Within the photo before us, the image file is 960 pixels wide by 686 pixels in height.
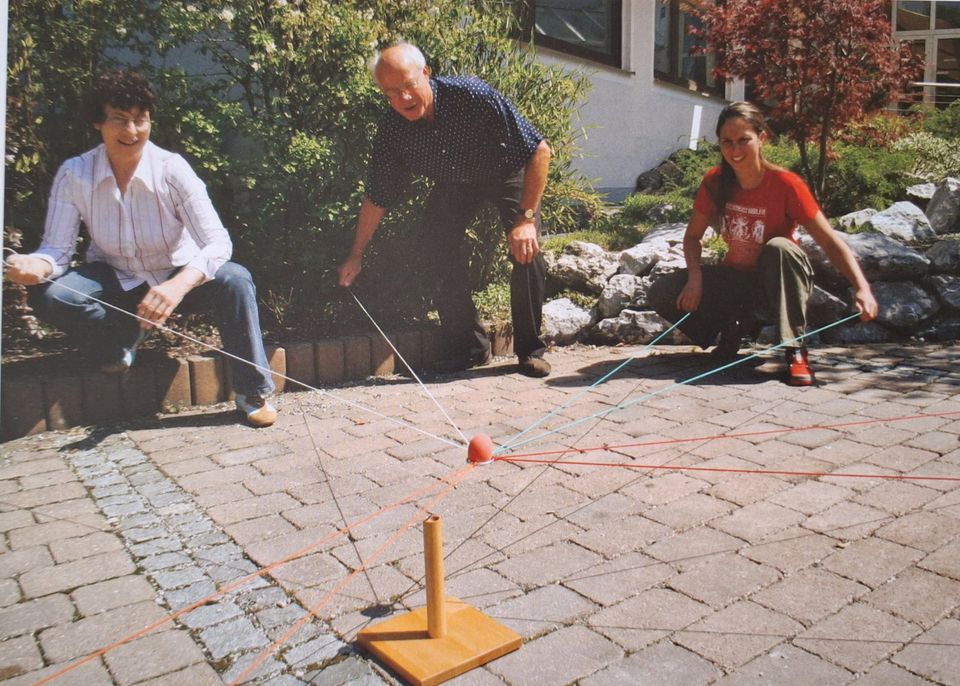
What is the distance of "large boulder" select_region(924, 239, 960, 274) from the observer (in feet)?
20.1

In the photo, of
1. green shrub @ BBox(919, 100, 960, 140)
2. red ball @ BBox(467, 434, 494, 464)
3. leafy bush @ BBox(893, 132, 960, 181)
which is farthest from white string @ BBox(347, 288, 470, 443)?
green shrub @ BBox(919, 100, 960, 140)

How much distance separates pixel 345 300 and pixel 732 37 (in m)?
4.50

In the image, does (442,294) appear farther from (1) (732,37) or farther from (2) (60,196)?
(1) (732,37)

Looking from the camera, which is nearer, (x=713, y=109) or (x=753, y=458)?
(x=753, y=458)

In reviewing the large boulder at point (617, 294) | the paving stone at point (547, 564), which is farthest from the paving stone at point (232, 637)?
the large boulder at point (617, 294)

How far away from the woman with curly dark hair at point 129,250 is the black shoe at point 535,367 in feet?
5.01

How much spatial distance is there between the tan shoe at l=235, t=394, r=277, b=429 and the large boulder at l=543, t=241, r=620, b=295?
2716 millimetres

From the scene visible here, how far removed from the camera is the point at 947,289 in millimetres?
5953

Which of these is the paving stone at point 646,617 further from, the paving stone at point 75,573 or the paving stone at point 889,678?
the paving stone at point 75,573

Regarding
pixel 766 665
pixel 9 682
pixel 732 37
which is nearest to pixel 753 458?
pixel 766 665

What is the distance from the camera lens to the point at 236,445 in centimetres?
380

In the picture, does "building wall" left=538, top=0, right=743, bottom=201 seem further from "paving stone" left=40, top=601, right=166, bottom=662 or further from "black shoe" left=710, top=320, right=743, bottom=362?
"paving stone" left=40, top=601, right=166, bottom=662

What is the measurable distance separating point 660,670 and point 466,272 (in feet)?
11.0

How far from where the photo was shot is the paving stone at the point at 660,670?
2.02 metres
